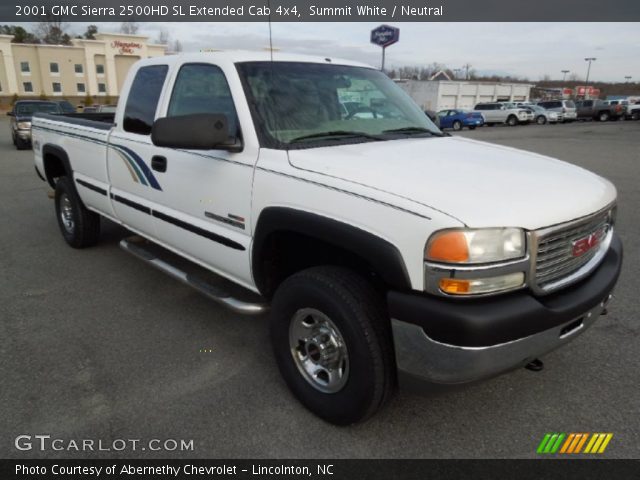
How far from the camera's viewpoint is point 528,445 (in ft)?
7.94

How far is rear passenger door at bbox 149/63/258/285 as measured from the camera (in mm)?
2854

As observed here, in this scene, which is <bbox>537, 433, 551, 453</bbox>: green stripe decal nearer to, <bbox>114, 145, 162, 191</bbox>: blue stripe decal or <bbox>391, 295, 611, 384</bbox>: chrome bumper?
<bbox>391, 295, 611, 384</bbox>: chrome bumper

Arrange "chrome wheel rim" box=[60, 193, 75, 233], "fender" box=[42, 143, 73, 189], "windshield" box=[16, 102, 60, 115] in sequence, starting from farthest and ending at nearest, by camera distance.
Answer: "windshield" box=[16, 102, 60, 115], "chrome wheel rim" box=[60, 193, 75, 233], "fender" box=[42, 143, 73, 189]

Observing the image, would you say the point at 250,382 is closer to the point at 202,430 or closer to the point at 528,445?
the point at 202,430

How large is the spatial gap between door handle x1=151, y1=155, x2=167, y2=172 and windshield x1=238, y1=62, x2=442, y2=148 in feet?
3.00

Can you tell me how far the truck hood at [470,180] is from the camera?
201 cm

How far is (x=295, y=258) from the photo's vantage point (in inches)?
116

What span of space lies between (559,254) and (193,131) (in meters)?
1.90

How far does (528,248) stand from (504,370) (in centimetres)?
54

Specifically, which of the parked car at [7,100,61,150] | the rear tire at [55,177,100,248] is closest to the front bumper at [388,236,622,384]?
the rear tire at [55,177,100,248]

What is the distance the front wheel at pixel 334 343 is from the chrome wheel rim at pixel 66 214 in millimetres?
3750
